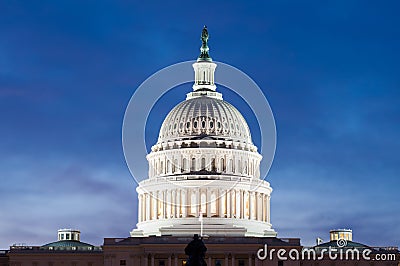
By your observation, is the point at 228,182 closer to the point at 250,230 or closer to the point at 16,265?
the point at 250,230

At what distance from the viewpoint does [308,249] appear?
17900 centimetres

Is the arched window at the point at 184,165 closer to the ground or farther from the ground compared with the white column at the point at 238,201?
farther from the ground

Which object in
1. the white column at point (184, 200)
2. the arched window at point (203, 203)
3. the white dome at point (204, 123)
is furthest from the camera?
the white dome at point (204, 123)

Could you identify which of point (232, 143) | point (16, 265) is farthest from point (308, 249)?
point (16, 265)

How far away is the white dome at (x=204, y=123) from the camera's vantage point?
190 meters

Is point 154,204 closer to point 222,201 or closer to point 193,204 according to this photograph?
point 193,204

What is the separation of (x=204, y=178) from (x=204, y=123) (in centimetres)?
1124

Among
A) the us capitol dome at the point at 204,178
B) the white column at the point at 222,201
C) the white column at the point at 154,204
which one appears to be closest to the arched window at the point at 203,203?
the us capitol dome at the point at 204,178

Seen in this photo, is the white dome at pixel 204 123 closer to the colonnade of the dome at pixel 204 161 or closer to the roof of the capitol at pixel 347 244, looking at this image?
the colonnade of the dome at pixel 204 161

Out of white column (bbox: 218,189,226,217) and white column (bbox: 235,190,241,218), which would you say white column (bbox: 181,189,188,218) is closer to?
white column (bbox: 218,189,226,217)

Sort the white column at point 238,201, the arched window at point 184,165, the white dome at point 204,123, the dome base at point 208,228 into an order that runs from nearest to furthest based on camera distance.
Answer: the dome base at point 208,228
the white column at point 238,201
the arched window at point 184,165
the white dome at point 204,123

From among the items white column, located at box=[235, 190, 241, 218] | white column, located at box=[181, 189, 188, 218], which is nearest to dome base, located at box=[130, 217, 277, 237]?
white column, located at box=[235, 190, 241, 218]

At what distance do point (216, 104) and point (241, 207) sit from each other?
18457 millimetres

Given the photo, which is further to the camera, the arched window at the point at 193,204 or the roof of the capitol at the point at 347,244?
the roof of the capitol at the point at 347,244
